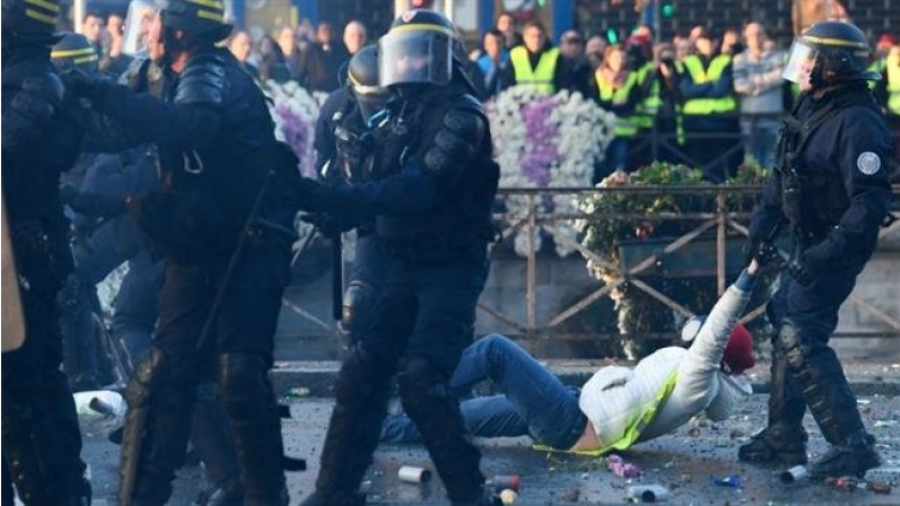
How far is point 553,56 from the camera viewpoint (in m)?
16.8

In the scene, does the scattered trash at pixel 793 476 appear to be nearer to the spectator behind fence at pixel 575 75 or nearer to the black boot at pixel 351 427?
the black boot at pixel 351 427

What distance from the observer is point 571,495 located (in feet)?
28.6

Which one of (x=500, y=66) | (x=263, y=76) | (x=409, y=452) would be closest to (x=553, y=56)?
(x=500, y=66)

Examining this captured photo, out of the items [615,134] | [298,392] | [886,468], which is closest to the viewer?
[886,468]

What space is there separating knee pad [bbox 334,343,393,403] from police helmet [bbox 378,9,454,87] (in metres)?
0.96

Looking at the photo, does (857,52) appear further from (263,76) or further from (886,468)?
(263,76)

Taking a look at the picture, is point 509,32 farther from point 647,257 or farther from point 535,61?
point 647,257

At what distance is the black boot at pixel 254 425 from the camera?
776cm

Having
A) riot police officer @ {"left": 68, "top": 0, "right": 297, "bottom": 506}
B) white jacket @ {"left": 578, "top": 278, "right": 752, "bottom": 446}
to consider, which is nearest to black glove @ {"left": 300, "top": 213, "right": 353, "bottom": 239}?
riot police officer @ {"left": 68, "top": 0, "right": 297, "bottom": 506}

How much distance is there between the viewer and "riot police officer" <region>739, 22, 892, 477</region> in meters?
8.82

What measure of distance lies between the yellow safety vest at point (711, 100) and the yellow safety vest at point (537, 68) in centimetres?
118

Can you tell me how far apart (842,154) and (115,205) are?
2.78 m

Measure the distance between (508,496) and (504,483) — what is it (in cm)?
15

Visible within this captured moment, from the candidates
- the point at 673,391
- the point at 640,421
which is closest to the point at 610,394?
the point at 640,421
